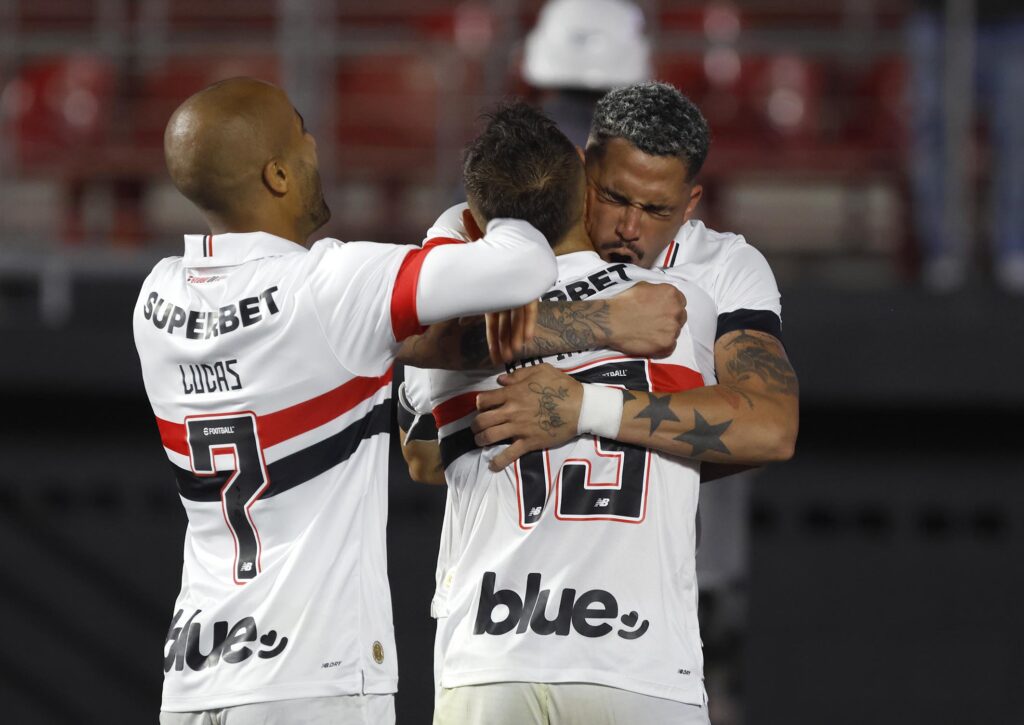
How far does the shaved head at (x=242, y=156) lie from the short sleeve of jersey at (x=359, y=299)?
0.52ft

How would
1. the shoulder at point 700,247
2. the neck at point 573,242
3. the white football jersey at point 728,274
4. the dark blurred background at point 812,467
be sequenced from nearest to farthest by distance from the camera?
1. the neck at point 573,242
2. the white football jersey at point 728,274
3. the shoulder at point 700,247
4. the dark blurred background at point 812,467

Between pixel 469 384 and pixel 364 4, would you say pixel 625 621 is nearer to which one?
pixel 469 384

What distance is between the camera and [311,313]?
2.38 m

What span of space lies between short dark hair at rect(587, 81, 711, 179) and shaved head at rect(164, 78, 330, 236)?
575 millimetres

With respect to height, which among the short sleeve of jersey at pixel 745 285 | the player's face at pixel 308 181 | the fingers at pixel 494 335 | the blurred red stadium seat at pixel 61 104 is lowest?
the fingers at pixel 494 335

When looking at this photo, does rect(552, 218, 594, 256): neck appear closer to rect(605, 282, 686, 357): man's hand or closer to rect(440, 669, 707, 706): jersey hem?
rect(605, 282, 686, 357): man's hand

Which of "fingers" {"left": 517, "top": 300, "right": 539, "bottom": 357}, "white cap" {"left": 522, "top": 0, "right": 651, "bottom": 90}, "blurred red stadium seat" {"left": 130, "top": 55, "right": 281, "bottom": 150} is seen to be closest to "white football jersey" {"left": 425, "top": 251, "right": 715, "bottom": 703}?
"fingers" {"left": 517, "top": 300, "right": 539, "bottom": 357}

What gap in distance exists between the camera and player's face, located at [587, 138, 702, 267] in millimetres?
2658

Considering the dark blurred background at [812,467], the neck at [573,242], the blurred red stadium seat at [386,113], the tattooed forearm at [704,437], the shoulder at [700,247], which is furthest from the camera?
the blurred red stadium seat at [386,113]

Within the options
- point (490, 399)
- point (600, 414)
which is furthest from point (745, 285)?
point (490, 399)

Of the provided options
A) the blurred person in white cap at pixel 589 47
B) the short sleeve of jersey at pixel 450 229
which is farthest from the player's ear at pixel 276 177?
the blurred person in white cap at pixel 589 47

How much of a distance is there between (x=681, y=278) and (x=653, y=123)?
1.01 ft

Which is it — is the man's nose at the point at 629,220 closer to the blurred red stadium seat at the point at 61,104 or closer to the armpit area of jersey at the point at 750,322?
the armpit area of jersey at the point at 750,322

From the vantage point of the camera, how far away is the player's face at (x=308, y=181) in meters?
2.50
